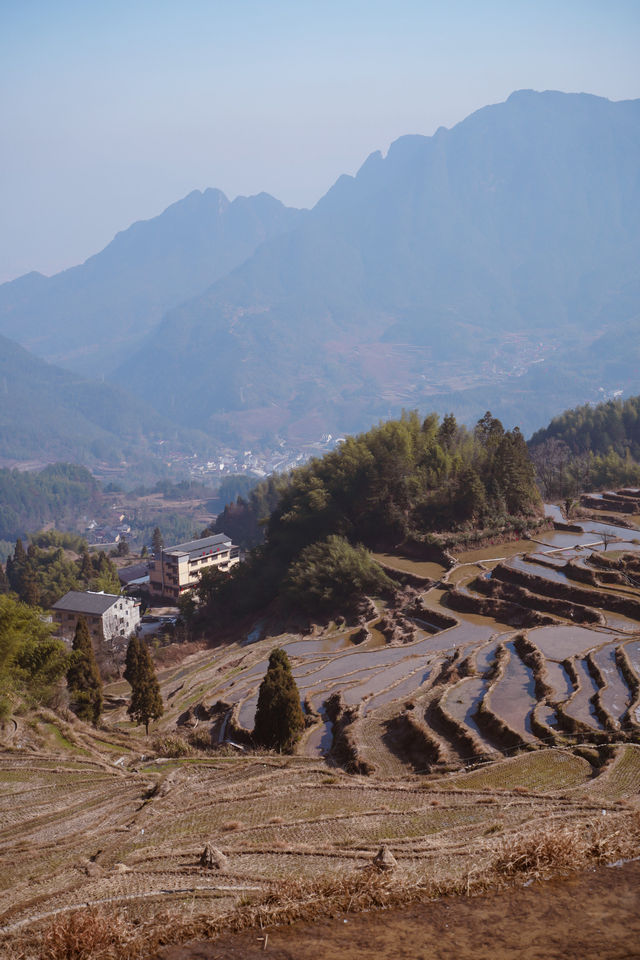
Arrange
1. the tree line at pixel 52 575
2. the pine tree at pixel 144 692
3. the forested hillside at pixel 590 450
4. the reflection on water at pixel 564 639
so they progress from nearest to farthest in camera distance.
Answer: the pine tree at pixel 144 692 → the reflection on water at pixel 564 639 → the forested hillside at pixel 590 450 → the tree line at pixel 52 575

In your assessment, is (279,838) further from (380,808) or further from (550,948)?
(550,948)

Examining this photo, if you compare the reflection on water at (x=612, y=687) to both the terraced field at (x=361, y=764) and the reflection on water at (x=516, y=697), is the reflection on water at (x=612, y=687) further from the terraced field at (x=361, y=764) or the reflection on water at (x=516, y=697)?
the reflection on water at (x=516, y=697)

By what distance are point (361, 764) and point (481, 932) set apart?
9.36m

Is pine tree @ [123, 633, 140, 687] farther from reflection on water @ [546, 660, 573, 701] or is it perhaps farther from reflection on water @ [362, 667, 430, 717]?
reflection on water @ [546, 660, 573, 701]

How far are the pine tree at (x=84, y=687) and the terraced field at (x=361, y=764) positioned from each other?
1677 millimetres

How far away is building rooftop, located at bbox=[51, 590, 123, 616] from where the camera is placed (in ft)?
158

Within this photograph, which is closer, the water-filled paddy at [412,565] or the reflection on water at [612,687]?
the reflection on water at [612,687]

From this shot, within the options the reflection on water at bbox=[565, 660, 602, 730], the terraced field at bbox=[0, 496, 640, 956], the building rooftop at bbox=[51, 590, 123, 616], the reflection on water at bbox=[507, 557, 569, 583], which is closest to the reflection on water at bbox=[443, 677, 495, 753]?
the terraced field at bbox=[0, 496, 640, 956]

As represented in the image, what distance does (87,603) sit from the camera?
49312mm

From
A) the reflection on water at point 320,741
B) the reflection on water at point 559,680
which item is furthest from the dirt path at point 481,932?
the reflection on water at point 559,680

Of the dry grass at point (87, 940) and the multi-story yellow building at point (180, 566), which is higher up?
the dry grass at point (87, 940)

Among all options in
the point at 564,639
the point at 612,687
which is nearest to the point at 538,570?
the point at 564,639

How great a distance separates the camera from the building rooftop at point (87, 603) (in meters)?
48.2

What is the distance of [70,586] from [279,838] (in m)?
56.4
